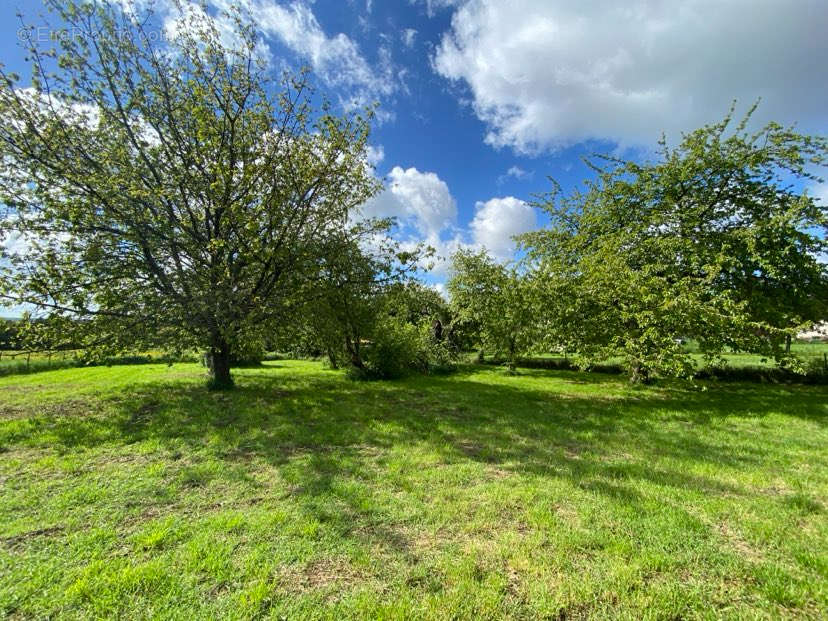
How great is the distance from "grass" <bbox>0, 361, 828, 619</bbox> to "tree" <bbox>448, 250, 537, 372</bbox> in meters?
5.74

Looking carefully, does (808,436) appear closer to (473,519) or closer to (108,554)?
(473,519)

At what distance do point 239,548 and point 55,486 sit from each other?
2912 millimetres

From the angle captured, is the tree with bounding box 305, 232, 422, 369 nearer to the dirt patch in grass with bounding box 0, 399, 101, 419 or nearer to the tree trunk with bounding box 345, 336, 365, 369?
the tree trunk with bounding box 345, 336, 365, 369

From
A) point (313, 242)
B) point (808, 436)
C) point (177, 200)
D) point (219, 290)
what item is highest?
point (177, 200)

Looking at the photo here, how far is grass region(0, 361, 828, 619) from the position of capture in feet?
7.85

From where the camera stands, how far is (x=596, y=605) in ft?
7.75

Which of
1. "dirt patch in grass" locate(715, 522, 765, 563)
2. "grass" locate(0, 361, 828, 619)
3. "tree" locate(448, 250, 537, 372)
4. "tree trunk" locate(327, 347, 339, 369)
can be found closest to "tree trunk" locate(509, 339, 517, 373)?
"tree" locate(448, 250, 537, 372)

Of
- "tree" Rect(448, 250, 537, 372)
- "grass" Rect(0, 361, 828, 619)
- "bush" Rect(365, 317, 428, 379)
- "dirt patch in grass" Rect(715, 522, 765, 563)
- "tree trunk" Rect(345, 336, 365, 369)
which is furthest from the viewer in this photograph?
"bush" Rect(365, 317, 428, 379)

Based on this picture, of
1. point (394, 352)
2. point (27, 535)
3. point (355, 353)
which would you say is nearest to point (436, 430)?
point (27, 535)

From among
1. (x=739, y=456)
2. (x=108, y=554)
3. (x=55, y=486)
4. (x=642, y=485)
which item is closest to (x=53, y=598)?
(x=108, y=554)

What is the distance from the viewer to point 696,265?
10469 mm

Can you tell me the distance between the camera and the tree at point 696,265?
9023 mm

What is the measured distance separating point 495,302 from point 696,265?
6679 mm

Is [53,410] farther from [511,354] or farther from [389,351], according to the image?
[511,354]
